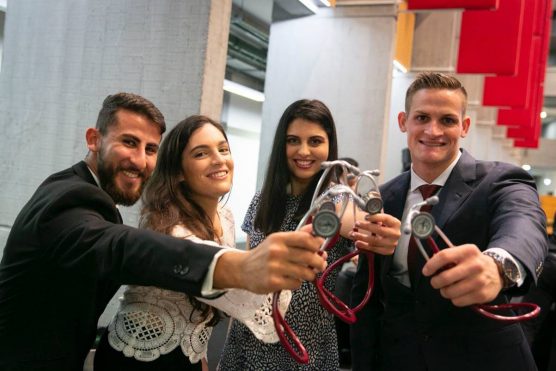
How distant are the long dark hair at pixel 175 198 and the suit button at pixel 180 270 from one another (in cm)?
51

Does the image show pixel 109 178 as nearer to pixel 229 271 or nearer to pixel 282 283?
pixel 229 271

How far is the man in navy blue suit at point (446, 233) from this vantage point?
1.67 meters

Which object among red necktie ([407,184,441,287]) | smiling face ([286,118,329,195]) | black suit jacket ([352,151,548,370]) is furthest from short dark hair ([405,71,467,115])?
smiling face ([286,118,329,195])

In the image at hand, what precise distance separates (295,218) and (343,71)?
14.1ft

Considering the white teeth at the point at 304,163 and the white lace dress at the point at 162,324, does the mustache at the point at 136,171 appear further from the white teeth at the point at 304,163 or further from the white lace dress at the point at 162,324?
the white teeth at the point at 304,163

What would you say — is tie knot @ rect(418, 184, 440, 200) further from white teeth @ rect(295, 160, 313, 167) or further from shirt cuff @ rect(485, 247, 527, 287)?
shirt cuff @ rect(485, 247, 527, 287)

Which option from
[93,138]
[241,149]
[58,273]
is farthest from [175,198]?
[241,149]

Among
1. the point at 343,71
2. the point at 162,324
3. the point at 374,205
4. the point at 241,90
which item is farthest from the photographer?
the point at 241,90

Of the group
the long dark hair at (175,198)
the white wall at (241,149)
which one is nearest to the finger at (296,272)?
the long dark hair at (175,198)

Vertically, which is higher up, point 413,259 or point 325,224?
point 325,224

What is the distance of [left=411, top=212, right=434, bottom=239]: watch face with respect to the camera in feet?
3.47

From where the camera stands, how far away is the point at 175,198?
175cm

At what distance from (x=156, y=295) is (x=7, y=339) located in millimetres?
396

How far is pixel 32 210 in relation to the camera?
1.38 metres
